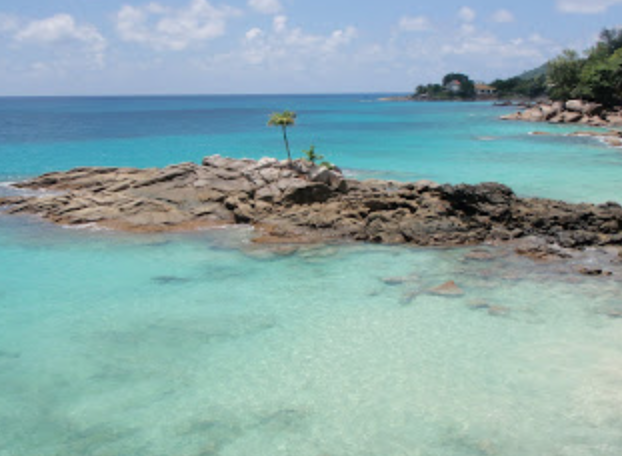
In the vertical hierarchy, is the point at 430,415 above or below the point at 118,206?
below

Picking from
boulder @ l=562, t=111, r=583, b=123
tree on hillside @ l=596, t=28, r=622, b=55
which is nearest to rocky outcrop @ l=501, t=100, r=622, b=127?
boulder @ l=562, t=111, r=583, b=123

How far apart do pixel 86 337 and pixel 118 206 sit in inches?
580

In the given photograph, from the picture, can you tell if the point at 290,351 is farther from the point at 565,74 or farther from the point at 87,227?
the point at 565,74

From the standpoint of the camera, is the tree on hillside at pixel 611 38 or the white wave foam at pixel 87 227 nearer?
the white wave foam at pixel 87 227

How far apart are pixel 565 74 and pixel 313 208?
87849 mm

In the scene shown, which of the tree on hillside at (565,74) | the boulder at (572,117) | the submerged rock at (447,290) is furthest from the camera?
the tree on hillside at (565,74)

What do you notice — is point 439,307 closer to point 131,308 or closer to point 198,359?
point 198,359

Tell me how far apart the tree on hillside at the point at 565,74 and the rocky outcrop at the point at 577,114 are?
16.0 feet

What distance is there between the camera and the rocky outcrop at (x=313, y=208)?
2591 centimetres

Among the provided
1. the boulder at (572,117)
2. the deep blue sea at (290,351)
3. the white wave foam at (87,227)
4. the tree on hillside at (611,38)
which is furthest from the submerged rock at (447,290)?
the tree on hillside at (611,38)

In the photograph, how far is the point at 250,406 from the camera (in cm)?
1344

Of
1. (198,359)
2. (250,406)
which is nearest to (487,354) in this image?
(250,406)

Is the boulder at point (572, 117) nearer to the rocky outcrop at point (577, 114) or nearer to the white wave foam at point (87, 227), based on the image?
the rocky outcrop at point (577, 114)

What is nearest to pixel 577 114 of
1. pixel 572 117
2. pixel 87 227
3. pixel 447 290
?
pixel 572 117
